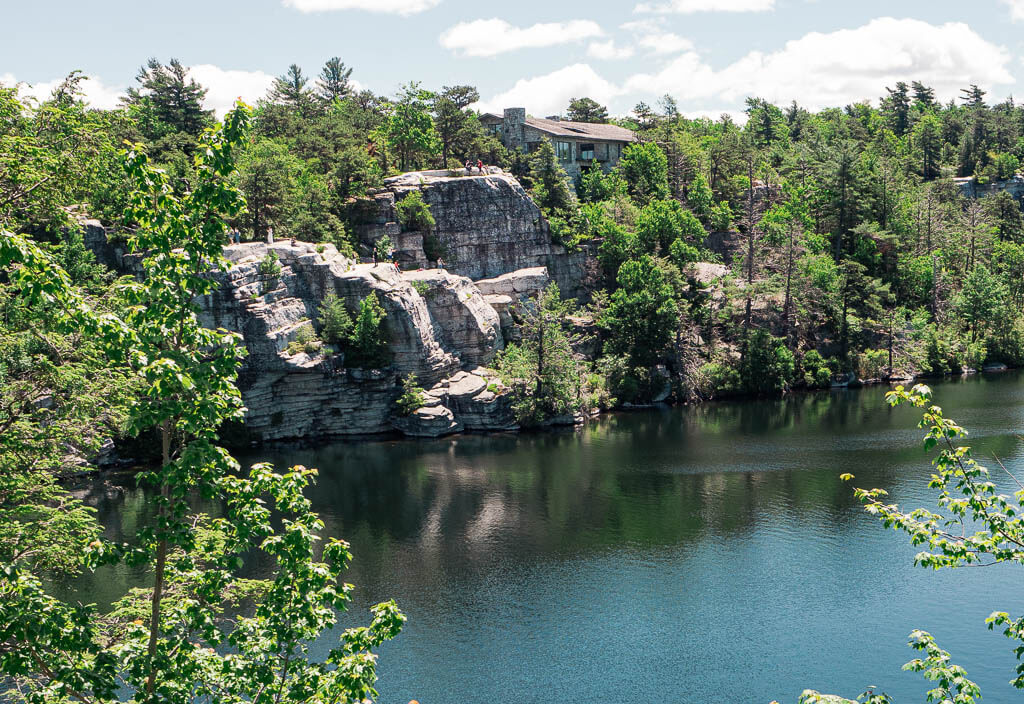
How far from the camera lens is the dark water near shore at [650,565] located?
28844 mm

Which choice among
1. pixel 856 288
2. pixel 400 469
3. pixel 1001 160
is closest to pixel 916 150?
pixel 1001 160

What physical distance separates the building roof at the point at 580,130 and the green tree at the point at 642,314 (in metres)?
26.3

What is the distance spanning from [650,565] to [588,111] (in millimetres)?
89672

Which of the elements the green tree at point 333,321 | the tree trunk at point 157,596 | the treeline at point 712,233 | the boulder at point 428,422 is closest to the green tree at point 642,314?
the treeline at point 712,233

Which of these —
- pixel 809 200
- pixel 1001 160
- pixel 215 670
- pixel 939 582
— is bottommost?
pixel 939 582

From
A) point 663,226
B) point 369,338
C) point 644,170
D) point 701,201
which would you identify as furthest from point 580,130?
point 369,338

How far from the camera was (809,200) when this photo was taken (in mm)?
88125

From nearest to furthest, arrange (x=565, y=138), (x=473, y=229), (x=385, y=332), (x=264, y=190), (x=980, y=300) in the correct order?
1. (x=264, y=190)
2. (x=385, y=332)
3. (x=473, y=229)
4. (x=980, y=300)
5. (x=565, y=138)

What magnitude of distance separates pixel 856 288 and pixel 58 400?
73.4 m

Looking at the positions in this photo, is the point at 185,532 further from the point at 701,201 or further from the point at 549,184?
the point at 701,201

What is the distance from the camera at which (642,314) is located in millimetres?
69562

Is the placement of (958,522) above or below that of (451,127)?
below

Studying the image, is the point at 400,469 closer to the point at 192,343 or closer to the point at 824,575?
the point at 824,575

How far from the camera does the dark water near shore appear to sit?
1136 inches
